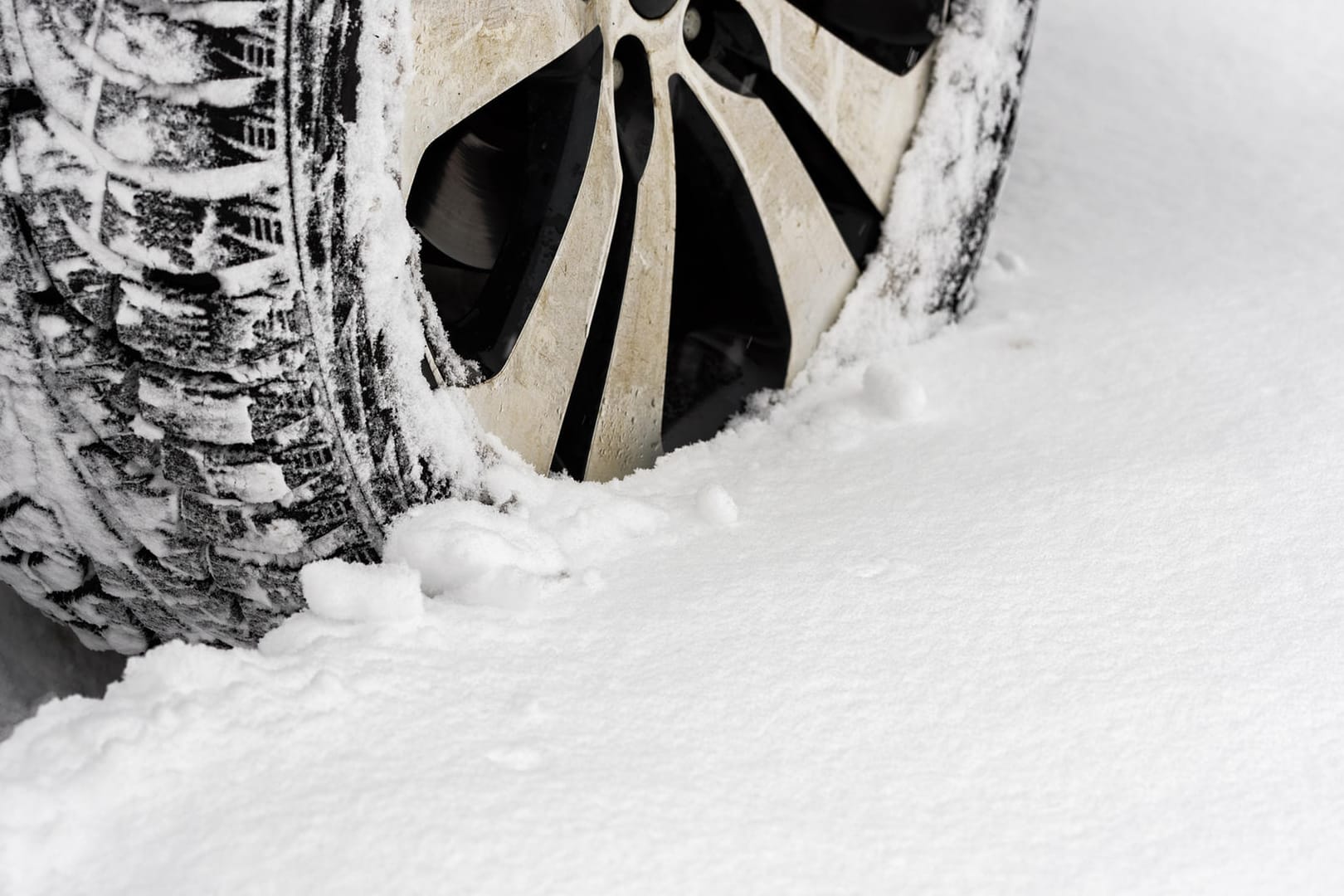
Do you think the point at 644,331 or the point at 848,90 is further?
the point at 848,90

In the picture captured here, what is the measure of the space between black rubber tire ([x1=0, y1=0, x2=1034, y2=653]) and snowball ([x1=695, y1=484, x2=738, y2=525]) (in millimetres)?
202

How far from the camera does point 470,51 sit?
901 millimetres

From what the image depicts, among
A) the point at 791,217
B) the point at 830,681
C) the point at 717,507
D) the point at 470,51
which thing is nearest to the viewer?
the point at 830,681

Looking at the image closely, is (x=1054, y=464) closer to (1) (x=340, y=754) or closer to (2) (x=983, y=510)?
(2) (x=983, y=510)

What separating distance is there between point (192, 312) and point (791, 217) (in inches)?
24.1

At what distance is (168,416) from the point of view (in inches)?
32.1

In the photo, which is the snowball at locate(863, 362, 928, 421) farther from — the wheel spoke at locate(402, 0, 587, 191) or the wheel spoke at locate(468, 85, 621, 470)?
the wheel spoke at locate(402, 0, 587, 191)

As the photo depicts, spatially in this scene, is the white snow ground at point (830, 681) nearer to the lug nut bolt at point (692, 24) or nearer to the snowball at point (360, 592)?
the snowball at point (360, 592)

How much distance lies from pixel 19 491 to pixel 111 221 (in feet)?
0.76

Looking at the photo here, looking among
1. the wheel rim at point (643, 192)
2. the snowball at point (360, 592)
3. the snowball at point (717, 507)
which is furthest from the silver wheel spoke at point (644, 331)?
the snowball at point (360, 592)

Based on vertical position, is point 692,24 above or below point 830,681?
above

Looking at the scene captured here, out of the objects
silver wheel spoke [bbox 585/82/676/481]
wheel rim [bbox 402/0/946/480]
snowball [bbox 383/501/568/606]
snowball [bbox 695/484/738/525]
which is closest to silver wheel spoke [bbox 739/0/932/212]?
wheel rim [bbox 402/0/946/480]

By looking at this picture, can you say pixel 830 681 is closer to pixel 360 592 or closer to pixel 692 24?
pixel 360 592

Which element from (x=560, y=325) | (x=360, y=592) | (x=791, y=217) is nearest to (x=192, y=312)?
(x=360, y=592)
